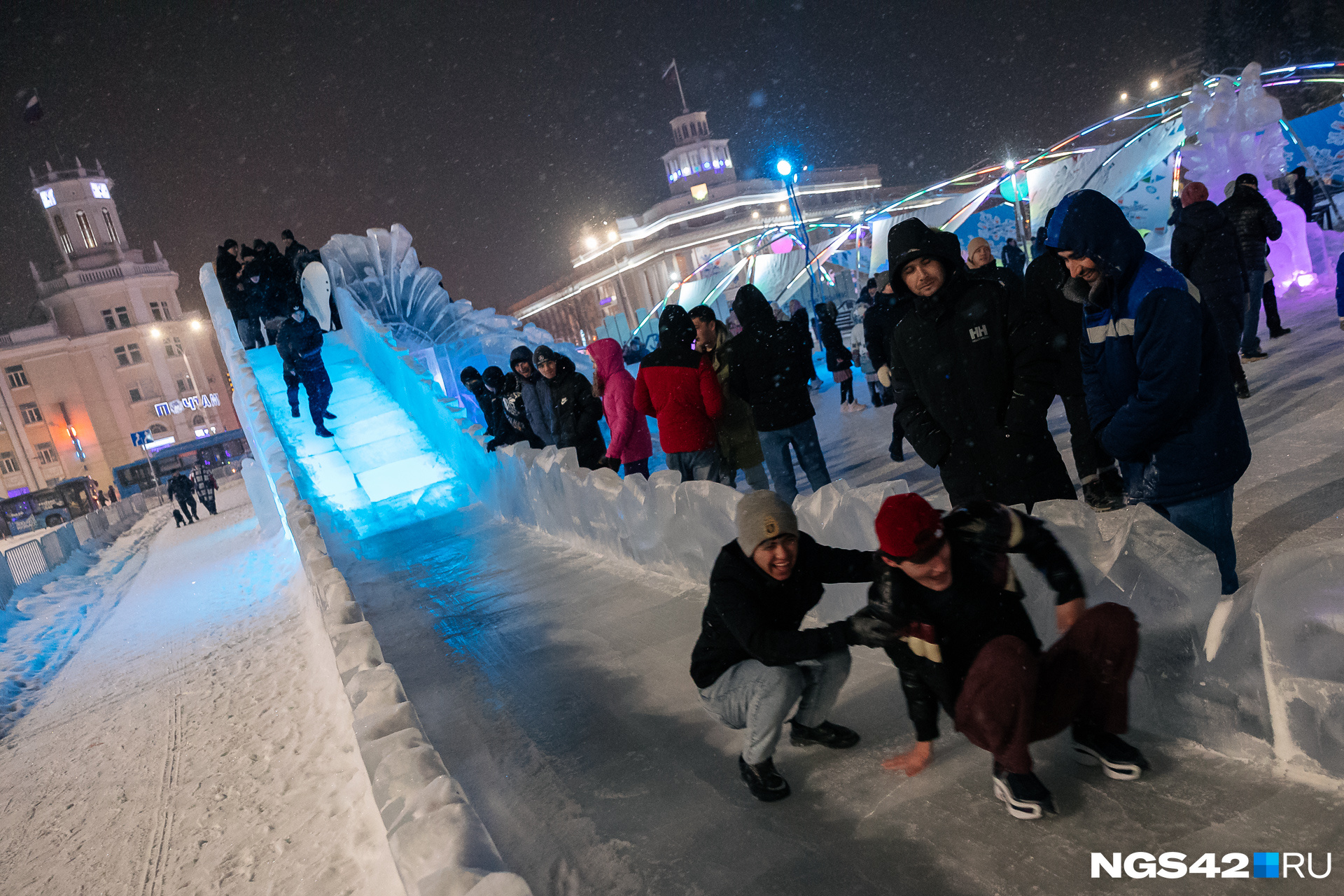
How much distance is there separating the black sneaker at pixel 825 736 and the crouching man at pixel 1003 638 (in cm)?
55

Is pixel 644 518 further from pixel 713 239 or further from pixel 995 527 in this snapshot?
pixel 713 239

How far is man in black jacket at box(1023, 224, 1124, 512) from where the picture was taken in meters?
3.44

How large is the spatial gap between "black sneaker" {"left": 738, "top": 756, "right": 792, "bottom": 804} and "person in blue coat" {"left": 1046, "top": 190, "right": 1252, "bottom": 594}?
4.59ft

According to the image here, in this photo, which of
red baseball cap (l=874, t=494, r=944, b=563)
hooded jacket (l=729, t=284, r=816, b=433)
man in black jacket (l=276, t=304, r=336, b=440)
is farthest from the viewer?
man in black jacket (l=276, t=304, r=336, b=440)

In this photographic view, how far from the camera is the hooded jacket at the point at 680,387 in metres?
4.77

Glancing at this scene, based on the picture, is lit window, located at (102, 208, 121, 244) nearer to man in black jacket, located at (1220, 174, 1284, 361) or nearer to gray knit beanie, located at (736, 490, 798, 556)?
man in black jacket, located at (1220, 174, 1284, 361)

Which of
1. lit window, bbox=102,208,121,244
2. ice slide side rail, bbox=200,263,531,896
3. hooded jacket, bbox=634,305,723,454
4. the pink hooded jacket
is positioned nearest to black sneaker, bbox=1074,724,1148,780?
ice slide side rail, bbox=200,263,531,896

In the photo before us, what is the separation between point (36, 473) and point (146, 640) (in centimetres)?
6027

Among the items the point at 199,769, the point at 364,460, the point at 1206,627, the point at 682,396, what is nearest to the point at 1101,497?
the point at 1206,627

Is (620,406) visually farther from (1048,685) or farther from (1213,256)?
(1213,256)

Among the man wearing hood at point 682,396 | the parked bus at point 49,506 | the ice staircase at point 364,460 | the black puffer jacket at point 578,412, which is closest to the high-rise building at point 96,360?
the parked bus at point 49,506

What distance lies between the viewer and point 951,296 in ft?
9.07

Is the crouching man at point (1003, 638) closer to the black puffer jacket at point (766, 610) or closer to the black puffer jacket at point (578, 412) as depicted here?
the black puffer jacket at point (766, 610)

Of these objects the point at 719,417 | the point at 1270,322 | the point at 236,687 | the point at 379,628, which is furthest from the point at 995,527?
the point at 1270,322
